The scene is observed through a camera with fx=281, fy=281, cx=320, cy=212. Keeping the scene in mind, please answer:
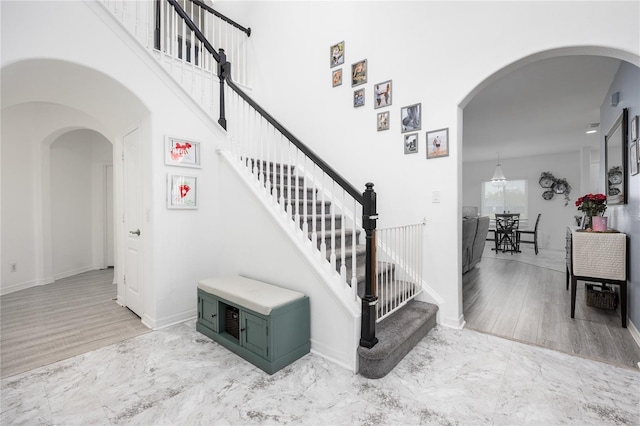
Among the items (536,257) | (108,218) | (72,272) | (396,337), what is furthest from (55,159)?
(536,257)

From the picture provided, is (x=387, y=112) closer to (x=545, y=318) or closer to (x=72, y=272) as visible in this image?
(x=545, y=318)

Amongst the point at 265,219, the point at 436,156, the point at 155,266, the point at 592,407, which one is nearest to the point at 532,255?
the point at 436,156

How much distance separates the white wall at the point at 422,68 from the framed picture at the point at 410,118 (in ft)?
0.19

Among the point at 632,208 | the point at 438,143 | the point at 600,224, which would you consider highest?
the point at 438,143

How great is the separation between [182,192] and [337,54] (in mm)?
2471

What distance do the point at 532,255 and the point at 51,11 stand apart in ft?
29.6

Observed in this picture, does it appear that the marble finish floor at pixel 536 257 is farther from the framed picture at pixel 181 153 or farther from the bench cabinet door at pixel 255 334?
the framed picture at pixel 181 153

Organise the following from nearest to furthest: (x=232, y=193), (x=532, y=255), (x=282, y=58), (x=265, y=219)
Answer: (x=265, y=219), (x=232, y=193), (x=282, y=58), (x=532, y=255)

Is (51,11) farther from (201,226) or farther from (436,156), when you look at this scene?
(436,156)

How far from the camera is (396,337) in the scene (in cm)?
210

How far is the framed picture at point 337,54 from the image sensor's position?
3.45 m

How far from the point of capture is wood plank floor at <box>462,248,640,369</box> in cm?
227

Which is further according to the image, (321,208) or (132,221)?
(132,221)

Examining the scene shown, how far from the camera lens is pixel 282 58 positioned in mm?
4145
